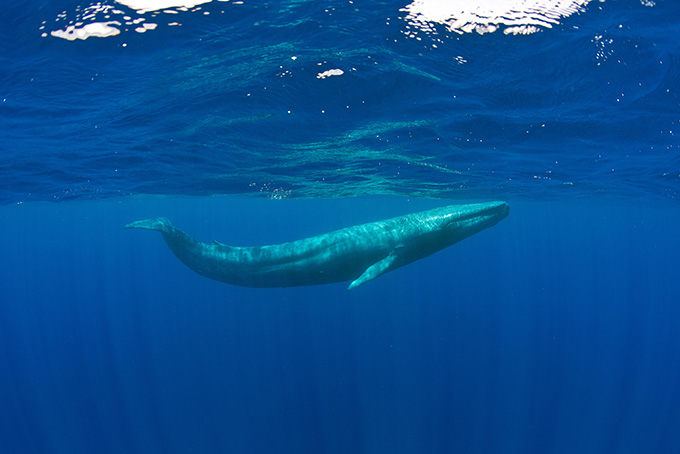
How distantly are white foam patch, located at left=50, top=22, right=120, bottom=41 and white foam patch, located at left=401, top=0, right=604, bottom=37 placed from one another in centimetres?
589

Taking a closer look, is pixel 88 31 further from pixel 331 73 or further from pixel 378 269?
pixel 378 269

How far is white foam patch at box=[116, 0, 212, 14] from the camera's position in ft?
22.7

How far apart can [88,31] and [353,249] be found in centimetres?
711

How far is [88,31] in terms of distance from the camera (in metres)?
7.76

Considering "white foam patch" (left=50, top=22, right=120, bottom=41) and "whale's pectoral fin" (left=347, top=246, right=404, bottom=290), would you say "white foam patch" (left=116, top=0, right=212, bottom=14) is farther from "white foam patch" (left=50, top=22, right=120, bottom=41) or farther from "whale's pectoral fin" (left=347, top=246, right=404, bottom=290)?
"whale's pectoral fin" (left=347, top=246, right=404, bottom=290)

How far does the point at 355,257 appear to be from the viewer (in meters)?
8.94

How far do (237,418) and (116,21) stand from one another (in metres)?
21.8

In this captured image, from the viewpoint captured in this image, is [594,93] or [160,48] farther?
[594,93]

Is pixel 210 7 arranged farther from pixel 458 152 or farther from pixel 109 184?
pixel 109 184

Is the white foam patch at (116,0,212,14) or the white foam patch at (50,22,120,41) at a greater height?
the white foam patch at (116,0,212,14)

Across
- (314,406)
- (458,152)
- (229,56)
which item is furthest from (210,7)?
(314,406)

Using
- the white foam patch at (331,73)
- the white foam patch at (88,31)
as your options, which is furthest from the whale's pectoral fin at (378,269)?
the white foam patch at (88,31)

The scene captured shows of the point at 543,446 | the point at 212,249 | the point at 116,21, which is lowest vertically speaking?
the point at 543,446

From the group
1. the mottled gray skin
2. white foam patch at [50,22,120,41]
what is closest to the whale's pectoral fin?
the mottled gray skin
